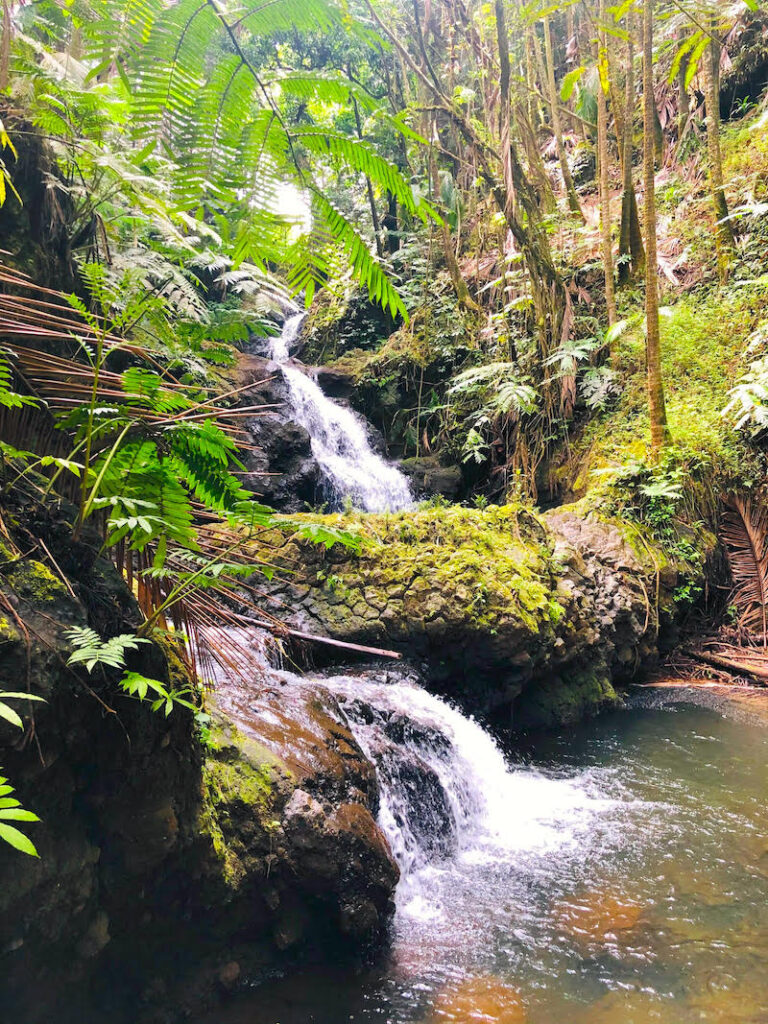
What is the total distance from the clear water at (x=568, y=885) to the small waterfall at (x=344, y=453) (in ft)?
17.8

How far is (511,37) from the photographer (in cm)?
1362

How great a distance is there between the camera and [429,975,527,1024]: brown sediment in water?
2.76m

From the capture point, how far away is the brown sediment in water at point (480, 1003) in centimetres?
276

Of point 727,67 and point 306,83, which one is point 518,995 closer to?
point 306,83

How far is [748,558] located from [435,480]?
5.02m

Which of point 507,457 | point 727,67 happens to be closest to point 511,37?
point 727,67

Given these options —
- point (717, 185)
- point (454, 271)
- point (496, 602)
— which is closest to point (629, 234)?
point (717, 185)

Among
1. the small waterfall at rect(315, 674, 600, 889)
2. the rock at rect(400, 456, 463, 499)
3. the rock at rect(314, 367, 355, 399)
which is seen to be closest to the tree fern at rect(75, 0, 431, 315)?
the small waterfall at rect(315, 674, 600, 889)

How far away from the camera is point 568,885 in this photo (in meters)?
3.74

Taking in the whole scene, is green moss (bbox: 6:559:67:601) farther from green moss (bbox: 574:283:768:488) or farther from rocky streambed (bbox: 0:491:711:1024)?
green moss (bbox: 574:283:768:488)

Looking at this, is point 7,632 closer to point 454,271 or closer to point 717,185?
point 717,185

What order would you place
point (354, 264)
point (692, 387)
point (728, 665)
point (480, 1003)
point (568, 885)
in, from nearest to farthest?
point (354, 264)
point (480, 1003)
point (568, 885)
point (728, 665)
point (692, 387)

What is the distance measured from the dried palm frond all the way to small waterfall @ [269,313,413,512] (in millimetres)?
4864

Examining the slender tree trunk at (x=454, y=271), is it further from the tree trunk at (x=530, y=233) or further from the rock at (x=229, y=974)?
the rock at (x=229, y=974)
